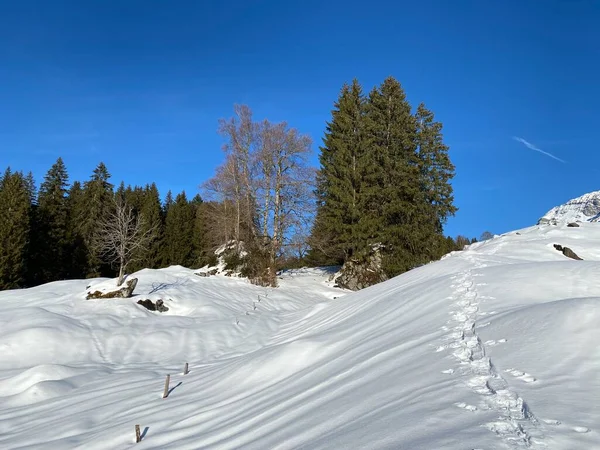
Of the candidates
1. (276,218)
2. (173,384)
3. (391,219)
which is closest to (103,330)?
(173,384)

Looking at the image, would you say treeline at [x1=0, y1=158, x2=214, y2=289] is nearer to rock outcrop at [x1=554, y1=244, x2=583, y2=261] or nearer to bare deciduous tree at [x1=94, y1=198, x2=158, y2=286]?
bare deciduous tree at [x1=94, y1=198, x2=158, y2=286]

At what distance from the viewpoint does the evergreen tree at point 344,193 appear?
24.0m

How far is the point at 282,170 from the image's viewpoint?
74.7 ft

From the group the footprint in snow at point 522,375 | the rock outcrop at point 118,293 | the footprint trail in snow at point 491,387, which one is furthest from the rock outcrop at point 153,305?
the footprint in snow at point 522,375

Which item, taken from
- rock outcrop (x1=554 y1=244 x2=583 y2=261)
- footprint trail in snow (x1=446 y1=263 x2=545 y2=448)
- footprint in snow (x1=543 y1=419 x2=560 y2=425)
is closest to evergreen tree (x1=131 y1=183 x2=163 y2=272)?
rock outcrop (x1=554 y1=244 x2=583 y2=261)

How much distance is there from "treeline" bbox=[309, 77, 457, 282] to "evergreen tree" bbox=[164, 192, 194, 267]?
85.8 feet

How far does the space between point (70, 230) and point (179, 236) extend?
491 inches

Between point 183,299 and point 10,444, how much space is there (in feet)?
36.7

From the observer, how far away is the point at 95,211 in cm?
4175

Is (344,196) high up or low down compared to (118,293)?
up

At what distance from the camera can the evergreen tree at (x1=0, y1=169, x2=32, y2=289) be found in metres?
29.2

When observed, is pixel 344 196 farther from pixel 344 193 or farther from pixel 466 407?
pixel 466 407

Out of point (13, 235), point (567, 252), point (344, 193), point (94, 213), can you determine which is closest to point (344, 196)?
point (344, 193)

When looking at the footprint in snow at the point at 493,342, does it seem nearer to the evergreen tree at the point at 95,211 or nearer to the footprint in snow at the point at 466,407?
the footprint in snow at the point at 466,407
